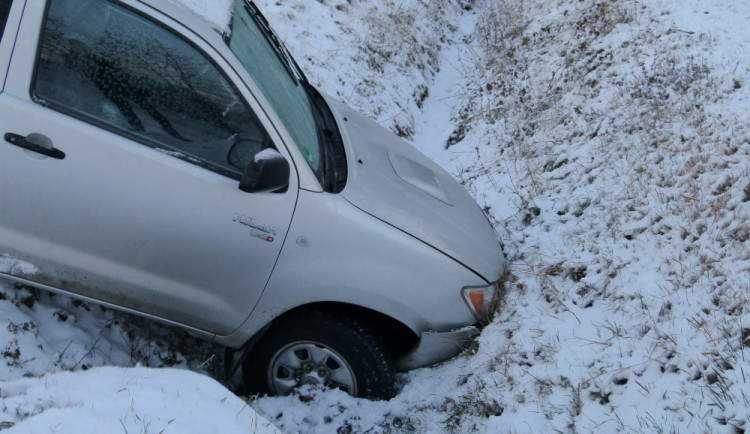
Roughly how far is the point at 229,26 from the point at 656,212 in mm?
3174

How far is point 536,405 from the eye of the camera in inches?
149

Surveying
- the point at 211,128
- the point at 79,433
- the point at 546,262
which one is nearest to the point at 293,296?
the point at 211,128

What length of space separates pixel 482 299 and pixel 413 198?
0.71 meters

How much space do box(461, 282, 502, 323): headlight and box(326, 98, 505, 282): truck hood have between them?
0.07 meters

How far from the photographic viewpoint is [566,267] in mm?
4738

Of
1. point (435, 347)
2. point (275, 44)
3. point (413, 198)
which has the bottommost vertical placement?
point (435, 347)

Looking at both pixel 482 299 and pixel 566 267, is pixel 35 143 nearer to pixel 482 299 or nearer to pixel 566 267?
pixel 482 299

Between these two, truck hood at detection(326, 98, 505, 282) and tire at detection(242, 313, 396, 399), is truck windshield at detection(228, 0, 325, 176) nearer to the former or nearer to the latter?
truck hood at detection(326, 98, 505, 282)

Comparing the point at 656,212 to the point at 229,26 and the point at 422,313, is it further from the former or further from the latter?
the point at 229,26

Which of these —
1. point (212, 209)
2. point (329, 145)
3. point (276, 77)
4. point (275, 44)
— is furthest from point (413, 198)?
point (275, 44)

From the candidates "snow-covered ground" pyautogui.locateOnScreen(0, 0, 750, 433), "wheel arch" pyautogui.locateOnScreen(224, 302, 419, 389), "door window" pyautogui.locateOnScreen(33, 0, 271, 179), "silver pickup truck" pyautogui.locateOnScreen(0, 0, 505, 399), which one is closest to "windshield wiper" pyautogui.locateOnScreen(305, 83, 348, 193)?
"silver pickup truck" pyautogui.locateOnScreen(0, 0, 505, 399)

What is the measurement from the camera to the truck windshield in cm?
362

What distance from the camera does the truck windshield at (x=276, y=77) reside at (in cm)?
362

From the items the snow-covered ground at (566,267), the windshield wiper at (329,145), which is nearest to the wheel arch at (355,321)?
the snow-covered ground at (566,267)
